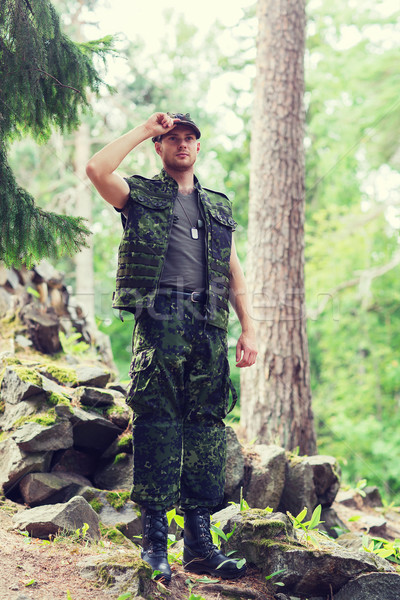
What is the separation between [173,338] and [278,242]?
351cm

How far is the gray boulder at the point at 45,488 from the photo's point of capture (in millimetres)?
3758

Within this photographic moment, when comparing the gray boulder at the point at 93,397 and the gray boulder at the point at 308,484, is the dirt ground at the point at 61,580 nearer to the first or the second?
the gray boulder at the point at 93,397

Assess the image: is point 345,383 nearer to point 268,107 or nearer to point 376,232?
point 376,232

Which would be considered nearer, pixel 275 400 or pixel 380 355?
pixel 275 400

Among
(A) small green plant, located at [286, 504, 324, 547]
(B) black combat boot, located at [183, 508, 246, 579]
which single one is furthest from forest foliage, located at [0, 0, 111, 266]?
(A) small green plant, located at [286, 504, 324, 547]

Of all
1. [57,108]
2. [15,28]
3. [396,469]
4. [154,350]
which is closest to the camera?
[154,350]

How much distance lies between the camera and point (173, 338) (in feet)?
9.75

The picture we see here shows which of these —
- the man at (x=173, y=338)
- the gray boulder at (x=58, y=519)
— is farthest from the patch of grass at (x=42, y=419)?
the man at (x=173, y=338)

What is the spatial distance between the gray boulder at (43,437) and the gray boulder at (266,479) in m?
1.54

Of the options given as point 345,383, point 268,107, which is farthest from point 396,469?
point 268,107

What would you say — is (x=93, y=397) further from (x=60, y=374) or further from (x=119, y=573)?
(x=119, y=573)

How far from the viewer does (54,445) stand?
13.1ft

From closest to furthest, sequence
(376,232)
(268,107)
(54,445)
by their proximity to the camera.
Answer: (54,445) → (268,107) → (376,232)

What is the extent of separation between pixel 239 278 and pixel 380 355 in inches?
659
